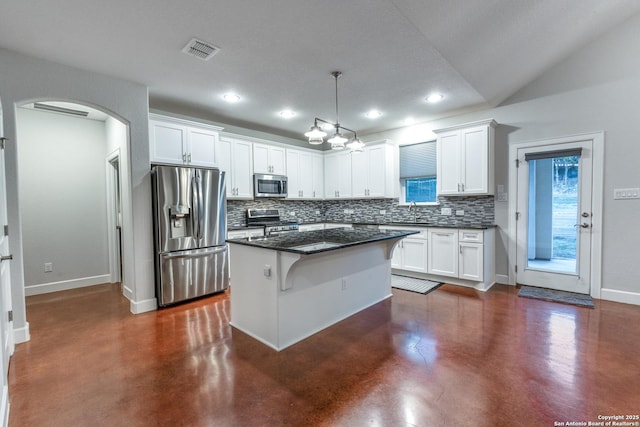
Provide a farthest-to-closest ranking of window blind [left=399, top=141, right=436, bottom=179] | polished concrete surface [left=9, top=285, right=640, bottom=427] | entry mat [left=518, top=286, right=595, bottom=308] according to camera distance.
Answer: window blind [left=399, top=141, right=436, bottom=179] → entry mat [left=518, top=286, right=595, bottom=308] → polished concrete surface [left=9, top=285, right=640, bottom=427]

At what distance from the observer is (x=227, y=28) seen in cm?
240

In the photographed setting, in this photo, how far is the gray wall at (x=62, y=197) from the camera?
13.7ft

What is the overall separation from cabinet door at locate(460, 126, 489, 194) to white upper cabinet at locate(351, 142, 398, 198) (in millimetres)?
1302

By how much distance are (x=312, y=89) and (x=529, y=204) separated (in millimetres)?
3492

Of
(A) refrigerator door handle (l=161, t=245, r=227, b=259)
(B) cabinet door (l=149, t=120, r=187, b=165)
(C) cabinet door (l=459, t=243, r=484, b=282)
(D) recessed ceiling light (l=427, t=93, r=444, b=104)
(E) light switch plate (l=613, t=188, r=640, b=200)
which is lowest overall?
(C) cabinet door (l=459, t=243, r=484, b=282)

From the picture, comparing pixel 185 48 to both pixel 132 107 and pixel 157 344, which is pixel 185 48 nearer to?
pixel 132 107

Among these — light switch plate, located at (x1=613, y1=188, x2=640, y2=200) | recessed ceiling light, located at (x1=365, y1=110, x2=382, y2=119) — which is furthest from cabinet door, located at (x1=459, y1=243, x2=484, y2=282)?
recessed ceiling light, located at (x1=365, y1=110, x2=382, y2=119)

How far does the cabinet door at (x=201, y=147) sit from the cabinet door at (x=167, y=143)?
0.09 m

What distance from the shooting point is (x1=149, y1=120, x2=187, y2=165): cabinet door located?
3701mm

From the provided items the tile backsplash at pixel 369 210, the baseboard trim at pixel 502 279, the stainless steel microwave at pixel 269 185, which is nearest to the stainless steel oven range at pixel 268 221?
the tile backsplash at pixel 369 210

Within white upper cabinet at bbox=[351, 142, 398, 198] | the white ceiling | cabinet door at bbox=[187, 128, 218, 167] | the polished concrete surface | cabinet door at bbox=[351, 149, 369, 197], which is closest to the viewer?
the polished concrete surface

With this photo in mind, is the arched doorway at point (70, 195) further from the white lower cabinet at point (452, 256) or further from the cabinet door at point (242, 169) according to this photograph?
the white lower cabinet at point (452, 256)

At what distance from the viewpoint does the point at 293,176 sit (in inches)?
229

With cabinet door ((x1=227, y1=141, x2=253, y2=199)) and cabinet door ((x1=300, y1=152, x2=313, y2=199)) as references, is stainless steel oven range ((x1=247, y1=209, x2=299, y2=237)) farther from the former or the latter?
cabinet door ((x1=300, y1=152, x2=313, y2=199))
